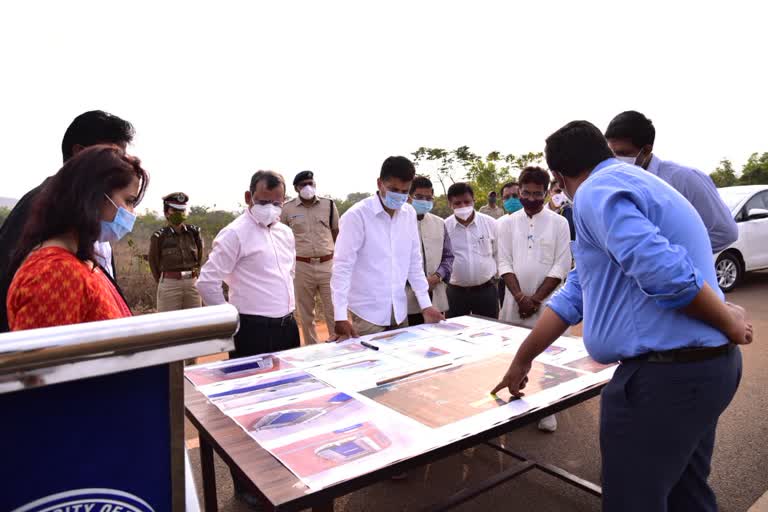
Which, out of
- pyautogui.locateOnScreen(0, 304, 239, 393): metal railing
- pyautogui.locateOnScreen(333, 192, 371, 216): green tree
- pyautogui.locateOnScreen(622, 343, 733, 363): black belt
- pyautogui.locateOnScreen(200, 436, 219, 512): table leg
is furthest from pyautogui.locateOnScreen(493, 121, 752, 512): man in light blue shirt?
pyautogui.locateOnScreen(333, 192, 371, 216): green tree

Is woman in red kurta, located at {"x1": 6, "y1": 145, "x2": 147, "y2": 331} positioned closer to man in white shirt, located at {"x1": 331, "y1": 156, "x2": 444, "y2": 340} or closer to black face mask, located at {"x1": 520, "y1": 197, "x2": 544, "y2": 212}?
man in white shirt, located at {"x1": 331, "y1": 156, "x2": 444, "y2": 340}

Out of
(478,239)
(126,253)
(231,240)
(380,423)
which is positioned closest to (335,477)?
(380,423)

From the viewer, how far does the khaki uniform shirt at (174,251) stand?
4.82 m

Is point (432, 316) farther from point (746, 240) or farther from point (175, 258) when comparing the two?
point (746, 240)

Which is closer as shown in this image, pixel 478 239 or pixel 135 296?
pixel 478 239

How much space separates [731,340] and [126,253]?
12.4 metres

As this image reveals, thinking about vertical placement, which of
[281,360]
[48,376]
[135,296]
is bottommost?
[135,296]

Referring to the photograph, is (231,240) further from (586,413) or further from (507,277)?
(586,413)

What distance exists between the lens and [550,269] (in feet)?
11.5

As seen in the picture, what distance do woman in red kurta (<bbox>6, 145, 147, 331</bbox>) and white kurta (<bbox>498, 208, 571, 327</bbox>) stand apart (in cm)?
276

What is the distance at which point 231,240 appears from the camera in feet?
8.96

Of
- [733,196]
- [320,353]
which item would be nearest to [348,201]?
[733,196]

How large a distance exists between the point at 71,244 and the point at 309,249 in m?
3.85

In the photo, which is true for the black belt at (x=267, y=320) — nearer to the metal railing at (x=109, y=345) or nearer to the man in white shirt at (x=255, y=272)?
the man in white shirt at (x=255, y=272)
